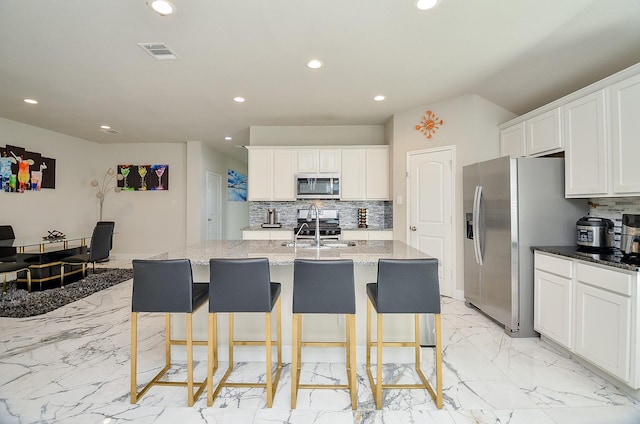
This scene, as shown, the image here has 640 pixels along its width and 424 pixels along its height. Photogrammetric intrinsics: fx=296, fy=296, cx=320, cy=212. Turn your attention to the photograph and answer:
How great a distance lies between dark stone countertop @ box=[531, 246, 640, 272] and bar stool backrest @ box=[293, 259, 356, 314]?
1721 mm

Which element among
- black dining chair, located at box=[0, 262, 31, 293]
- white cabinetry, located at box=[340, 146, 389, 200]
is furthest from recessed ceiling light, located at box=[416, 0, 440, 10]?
Answer: black dining chair, located at box=[0, 262, 31, 293]

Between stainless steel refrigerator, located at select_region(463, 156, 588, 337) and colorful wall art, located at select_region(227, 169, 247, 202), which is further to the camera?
colorful wall art, located at select_region(227, 169, 247, 202)

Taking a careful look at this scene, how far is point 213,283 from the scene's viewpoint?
5.78ft

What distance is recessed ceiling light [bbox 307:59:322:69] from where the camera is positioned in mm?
2846

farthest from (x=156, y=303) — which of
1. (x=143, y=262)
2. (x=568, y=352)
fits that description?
(x=568, y=352)

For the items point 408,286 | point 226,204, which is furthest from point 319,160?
point 226,204

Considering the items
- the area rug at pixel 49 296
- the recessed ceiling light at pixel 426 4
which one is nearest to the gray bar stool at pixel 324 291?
the recessed ceiling light at pixel 426 4

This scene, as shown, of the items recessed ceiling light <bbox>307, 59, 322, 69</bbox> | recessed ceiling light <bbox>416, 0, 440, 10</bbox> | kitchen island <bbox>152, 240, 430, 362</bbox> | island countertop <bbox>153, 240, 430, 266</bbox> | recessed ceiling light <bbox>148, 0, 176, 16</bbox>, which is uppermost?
recessed ceiling light <bbox>307, 59, 322, 69</bbox>

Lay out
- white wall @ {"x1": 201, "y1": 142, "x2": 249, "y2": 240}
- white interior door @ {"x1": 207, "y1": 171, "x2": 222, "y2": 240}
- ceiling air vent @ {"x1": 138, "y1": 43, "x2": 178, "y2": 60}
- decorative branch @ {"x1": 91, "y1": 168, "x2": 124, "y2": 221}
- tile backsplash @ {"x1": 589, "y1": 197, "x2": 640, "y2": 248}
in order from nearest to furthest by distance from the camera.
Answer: tile backsplash @ {"x1": 589, "y1": 197, "x2": 640, "y2": 248} → ceiling air vent @ {"x1": 138, "y1": 43, "x2": 178, "y2": 60} → decorative branch @ {"x1": 91, "y1": 168, "x2": 124, "y2": 221} → white wall @ {"x1": 201, "y1": 142, "x2": 249, "y2": 240} → white interior door @ {"x1": 207, "y1": 171, "x2": 222, "y2": 240}

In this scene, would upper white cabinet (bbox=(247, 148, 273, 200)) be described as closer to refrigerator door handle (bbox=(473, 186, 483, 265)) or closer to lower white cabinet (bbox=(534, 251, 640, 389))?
refrigerator door handle (bbox=(473, 186, 483, 265))

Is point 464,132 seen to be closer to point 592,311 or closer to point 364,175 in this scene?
point 364,175

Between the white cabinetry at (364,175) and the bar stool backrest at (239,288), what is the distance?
3162mm

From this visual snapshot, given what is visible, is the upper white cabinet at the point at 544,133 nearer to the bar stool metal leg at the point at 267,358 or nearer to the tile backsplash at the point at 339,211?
the tile backsplash at the point at 339,211

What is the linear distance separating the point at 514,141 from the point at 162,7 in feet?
11.9
